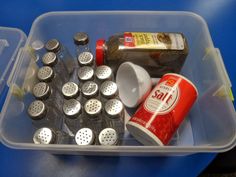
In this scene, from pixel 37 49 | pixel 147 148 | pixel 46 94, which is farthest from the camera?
pixel 37 49

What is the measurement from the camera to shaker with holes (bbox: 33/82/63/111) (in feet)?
1.73

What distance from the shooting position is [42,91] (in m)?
0.53

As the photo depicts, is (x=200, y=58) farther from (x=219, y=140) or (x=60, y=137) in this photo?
(x=60, y=137)

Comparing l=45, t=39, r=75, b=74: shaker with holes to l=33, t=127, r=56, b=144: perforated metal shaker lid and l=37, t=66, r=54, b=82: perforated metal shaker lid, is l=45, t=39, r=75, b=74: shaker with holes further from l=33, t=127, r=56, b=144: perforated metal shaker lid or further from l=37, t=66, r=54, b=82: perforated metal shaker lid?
l=33, t=127, r=56, b=144: perforated metal shaker lid

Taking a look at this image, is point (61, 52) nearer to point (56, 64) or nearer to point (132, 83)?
point (56, 64)

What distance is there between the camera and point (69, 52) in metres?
0.70

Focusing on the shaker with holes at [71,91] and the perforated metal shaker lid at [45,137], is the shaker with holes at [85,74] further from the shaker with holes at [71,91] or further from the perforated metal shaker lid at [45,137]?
the perforated metal shaker lid at [45,137]

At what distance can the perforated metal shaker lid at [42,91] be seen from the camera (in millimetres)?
527

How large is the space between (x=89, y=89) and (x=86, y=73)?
6 cm

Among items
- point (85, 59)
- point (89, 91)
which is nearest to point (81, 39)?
point (85, 59)

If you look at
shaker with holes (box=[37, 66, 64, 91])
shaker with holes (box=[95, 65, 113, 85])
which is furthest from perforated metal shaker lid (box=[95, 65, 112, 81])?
shaker with holes (box=[37, 66, 64, 91])

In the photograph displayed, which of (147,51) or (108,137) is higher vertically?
(147,51)

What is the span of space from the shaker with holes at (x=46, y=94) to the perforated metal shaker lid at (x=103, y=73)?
12 centimetres

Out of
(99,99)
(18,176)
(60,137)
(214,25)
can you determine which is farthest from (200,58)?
(18,176)
